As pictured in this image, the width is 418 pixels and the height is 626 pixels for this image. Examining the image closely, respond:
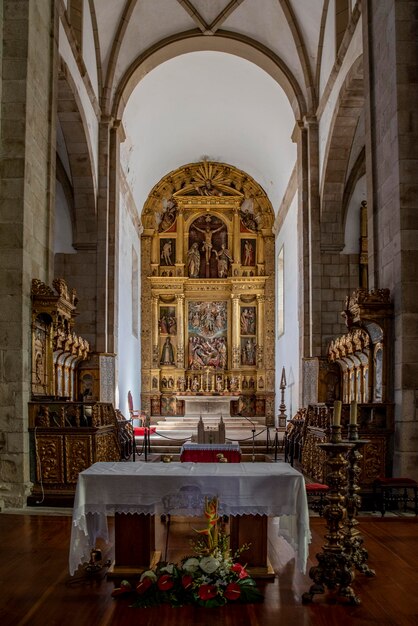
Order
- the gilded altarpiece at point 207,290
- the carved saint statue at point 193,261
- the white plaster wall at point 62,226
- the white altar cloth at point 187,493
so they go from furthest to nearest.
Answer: the carved saint statue at point 193,261, the gilded altarpiece at point 207,290, the white plaster wall at point 62,226, the white altar cloth at point 187,493

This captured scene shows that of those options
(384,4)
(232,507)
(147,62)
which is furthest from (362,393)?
(147,62)

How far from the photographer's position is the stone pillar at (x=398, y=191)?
8.97m

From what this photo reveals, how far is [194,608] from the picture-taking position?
15.5ft

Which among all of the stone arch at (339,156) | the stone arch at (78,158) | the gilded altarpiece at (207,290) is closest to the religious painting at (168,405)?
the gilded altarpiece at (207,290)

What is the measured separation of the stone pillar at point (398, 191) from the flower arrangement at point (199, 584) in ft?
15.2

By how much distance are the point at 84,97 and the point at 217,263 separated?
38.5 feet

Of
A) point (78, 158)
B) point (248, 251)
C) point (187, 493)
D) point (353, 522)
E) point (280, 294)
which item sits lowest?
point (353, 522)

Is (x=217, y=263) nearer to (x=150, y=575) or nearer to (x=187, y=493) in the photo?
(x=187, y=493)

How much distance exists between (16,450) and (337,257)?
31.7 ft

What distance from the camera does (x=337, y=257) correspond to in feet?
53.1

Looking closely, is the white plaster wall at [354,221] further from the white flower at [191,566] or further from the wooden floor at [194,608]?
the white flower at [191,566]

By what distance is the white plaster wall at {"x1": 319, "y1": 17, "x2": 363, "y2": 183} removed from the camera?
483 inches

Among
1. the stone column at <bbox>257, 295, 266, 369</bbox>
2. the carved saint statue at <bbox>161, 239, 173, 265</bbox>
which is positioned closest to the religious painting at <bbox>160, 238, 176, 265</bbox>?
the carved saint statue at <bbox>161, 239, 173, 265</bbox>

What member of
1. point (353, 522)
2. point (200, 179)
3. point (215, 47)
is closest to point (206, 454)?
point (353, 522)
